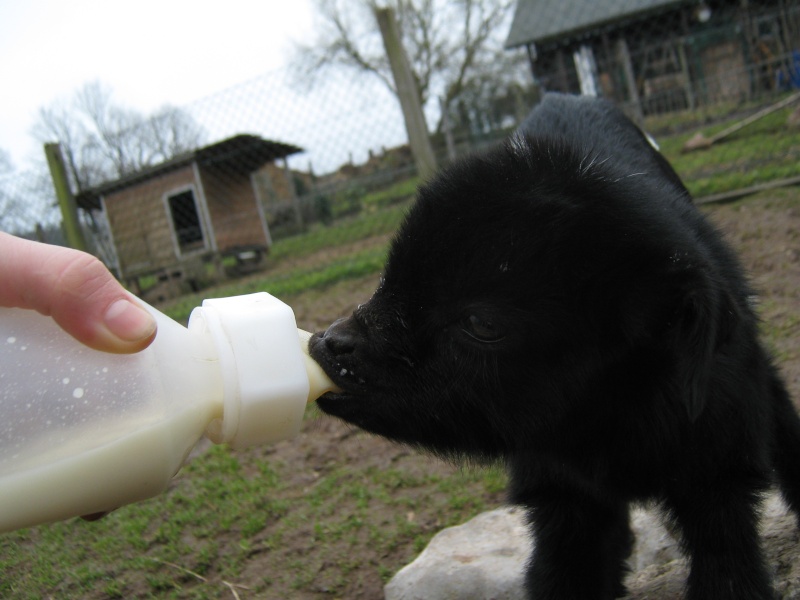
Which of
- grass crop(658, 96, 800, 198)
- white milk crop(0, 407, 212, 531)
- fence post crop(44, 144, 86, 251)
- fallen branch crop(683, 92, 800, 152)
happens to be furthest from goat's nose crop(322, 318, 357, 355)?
fallen branch crop(683, 92, 800, 152)

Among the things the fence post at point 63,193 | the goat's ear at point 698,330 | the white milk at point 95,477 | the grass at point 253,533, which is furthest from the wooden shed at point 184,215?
the goat's ear at point 698,330

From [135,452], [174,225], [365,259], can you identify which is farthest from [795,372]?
[174,225]

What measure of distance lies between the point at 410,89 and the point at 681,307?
6467 mm

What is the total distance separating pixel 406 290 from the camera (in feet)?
6.24

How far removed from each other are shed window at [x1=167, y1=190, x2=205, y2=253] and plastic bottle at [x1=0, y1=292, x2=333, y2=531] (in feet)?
36.5

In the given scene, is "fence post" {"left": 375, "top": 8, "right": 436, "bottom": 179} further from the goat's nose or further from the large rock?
the goat's nose

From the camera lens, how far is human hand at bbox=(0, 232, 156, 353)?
1435 mm

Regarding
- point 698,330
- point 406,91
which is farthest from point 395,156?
point 698,330

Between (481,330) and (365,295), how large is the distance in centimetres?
436

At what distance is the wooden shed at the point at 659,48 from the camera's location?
33.3 ft

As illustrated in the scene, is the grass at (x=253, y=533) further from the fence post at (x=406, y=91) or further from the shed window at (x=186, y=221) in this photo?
the shed window at (x=186, y=221)

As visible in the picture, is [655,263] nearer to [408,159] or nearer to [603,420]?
[603,420]

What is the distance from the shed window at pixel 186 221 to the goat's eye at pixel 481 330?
11051mm

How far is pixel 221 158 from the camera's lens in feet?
38.0
